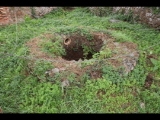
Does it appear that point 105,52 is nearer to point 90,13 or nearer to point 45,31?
point 45,31

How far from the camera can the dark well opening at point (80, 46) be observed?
768 cm

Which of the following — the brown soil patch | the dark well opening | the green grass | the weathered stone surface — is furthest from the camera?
the weathered stone surface

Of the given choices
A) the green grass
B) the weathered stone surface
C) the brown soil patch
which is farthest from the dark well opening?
the weathered stone surface

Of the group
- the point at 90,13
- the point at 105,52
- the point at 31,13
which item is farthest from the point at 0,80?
the point at 90,13

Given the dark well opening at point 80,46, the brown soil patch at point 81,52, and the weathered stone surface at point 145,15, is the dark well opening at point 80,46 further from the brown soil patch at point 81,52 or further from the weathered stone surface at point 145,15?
the weathered stone surface at point 145,15

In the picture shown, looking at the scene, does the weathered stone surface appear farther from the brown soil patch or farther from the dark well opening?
the dark well opening

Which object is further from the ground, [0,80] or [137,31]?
[137,31]

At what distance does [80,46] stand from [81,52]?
0.60 ft

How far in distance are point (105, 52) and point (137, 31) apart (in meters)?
2.46

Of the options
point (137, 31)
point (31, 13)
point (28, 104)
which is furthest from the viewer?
point (31, 13)

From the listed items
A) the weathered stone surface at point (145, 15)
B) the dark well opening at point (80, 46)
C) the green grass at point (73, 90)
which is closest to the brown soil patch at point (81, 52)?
the dark well opening at point (80, 46)

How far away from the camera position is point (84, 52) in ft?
25.4

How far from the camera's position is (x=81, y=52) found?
7.85 m

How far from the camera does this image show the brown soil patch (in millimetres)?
6270
